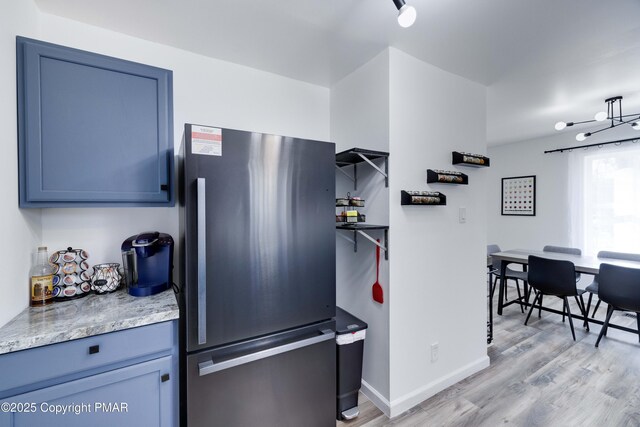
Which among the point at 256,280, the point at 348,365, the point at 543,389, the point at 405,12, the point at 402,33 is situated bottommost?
the point at 543,389

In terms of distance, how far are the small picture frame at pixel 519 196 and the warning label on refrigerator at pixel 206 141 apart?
5267mm

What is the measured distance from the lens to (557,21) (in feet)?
5.28

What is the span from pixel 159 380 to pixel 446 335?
1.97 metres

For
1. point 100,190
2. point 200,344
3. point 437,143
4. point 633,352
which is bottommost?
point 633,352

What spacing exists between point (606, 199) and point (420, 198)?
393 centimetres

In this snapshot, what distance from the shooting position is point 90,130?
1441 mm

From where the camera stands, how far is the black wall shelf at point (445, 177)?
1.98 meters

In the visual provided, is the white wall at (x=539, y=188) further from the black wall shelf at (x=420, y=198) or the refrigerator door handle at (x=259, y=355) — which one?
the refrigerator door handle at (x=259, y=355)

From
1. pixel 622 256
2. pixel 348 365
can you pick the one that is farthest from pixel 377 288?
pixel 622 256

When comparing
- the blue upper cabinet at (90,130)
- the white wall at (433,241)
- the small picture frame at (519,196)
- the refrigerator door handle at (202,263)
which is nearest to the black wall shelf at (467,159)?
the white wall at (433,241)

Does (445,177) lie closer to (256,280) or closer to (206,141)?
(256,280)

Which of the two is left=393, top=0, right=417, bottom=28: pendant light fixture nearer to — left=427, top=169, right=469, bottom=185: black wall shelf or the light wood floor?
left=427, top=169, right=469, bottom=185: black wall shelf

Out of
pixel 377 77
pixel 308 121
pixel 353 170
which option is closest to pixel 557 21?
pixel 377 77

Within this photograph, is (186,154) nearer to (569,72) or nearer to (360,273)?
(360,273)
